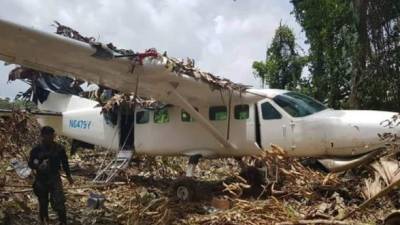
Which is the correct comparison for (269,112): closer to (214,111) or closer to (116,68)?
(214,111)

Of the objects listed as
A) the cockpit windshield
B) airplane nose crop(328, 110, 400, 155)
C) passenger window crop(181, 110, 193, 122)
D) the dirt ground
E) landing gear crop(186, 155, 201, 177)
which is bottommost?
the dirt ground

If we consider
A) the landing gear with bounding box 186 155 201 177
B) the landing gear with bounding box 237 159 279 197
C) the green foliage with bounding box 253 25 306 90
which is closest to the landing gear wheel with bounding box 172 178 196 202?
the landing gear with bounding box 186 155 201 177

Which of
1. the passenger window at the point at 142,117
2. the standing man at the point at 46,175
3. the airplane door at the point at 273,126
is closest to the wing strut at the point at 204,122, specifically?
the airplane door at the point at 273,126

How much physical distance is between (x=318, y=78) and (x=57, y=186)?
46.4 ft

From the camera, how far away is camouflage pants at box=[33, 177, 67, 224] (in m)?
→ 7.62

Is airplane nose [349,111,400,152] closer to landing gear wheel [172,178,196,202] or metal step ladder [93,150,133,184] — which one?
landing gear wheel [172,178,196,202]

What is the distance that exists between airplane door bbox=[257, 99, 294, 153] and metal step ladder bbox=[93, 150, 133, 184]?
362 centimetres

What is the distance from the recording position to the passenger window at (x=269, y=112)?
1053 cm

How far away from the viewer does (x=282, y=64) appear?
77.0ft

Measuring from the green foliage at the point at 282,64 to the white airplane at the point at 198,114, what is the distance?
36.3ft

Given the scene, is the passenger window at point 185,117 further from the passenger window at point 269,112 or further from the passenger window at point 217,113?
→ the passenger window at point 269,112

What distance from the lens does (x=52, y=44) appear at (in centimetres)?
811

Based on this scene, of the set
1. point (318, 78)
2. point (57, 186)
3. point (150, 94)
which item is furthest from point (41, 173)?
point (318, 78)

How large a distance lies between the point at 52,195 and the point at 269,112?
15.8 ft
